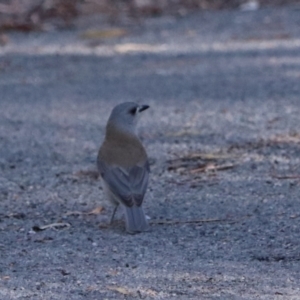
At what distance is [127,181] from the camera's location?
272 inches

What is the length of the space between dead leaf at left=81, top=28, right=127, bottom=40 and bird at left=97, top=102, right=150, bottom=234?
8.29 meters

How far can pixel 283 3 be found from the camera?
18719mm

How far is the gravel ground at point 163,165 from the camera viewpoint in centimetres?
571

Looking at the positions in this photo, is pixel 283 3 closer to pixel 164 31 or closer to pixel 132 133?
pixel 164 31

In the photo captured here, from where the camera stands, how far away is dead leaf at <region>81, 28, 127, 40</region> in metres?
15.9

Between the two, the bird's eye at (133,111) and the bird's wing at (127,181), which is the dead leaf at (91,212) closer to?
the bird's wing at (127,181)

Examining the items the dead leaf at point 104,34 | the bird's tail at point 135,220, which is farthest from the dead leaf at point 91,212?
the dead leaf at point 104,34

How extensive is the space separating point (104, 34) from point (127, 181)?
933cm

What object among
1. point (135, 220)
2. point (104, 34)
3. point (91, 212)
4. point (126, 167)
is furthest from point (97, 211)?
point (104, 34)

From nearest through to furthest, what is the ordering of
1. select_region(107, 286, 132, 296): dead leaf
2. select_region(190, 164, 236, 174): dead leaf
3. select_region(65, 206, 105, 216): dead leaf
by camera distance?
1. select_region(107, 286, 132, 296): dead leaf
2. select_region(65, 206, 105, 216): dead leaf
3. select_region(190, 164, 236, 174): dead leaf

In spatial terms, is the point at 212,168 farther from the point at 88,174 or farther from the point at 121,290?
the point at 121,290

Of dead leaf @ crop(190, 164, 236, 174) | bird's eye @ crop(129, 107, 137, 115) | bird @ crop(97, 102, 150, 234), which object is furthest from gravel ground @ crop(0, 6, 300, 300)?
bird's eye @ crop(129, 107, 137, 115)

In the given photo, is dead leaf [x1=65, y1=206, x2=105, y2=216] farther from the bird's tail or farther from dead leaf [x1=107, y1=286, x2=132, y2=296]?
dead leaf [x1=107, y1=286, x2=132, y2=296]

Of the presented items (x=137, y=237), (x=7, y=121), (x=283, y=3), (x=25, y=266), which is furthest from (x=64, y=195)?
(x=283, y=3)
